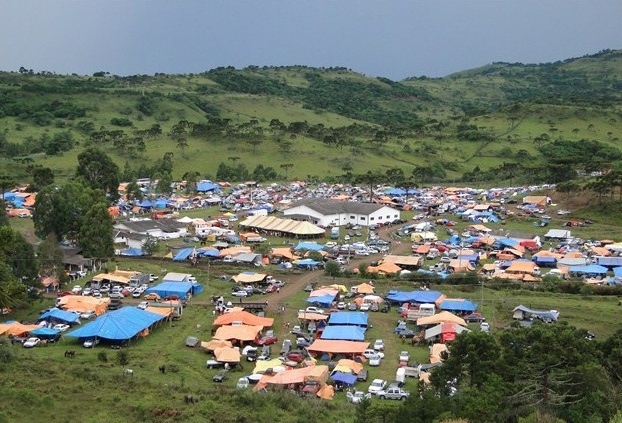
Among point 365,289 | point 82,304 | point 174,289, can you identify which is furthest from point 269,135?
point 82,304

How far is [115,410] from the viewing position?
16.9 m

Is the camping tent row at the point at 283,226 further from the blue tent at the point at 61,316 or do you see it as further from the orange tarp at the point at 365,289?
the blue tent at the point at 61,316

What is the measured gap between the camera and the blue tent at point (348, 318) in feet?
87.4

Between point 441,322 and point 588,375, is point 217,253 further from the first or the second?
point 588,375

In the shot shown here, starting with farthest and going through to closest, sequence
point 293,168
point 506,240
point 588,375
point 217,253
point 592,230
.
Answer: point 293,168 → point 592,230 → point 506,240 → point 217,253 → point 588,375

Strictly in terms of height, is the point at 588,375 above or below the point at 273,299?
above

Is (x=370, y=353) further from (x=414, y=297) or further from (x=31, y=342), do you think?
(x=31, y=342)

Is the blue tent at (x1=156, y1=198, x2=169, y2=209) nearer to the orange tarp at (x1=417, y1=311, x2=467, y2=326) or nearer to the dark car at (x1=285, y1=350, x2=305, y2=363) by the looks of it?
the orange tarp at (x1=417, y1=311, x2=467, y2=326)

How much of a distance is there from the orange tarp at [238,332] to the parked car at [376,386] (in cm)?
601

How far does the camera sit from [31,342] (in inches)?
938

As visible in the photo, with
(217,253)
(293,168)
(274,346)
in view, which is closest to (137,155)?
(293,168)

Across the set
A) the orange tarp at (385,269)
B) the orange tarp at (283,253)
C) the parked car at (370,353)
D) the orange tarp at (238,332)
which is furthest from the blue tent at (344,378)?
the orange tarp at (283,253)

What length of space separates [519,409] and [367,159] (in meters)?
72.4

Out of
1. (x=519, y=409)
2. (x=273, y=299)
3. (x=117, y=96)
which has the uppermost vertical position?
(x=117, y=96)
